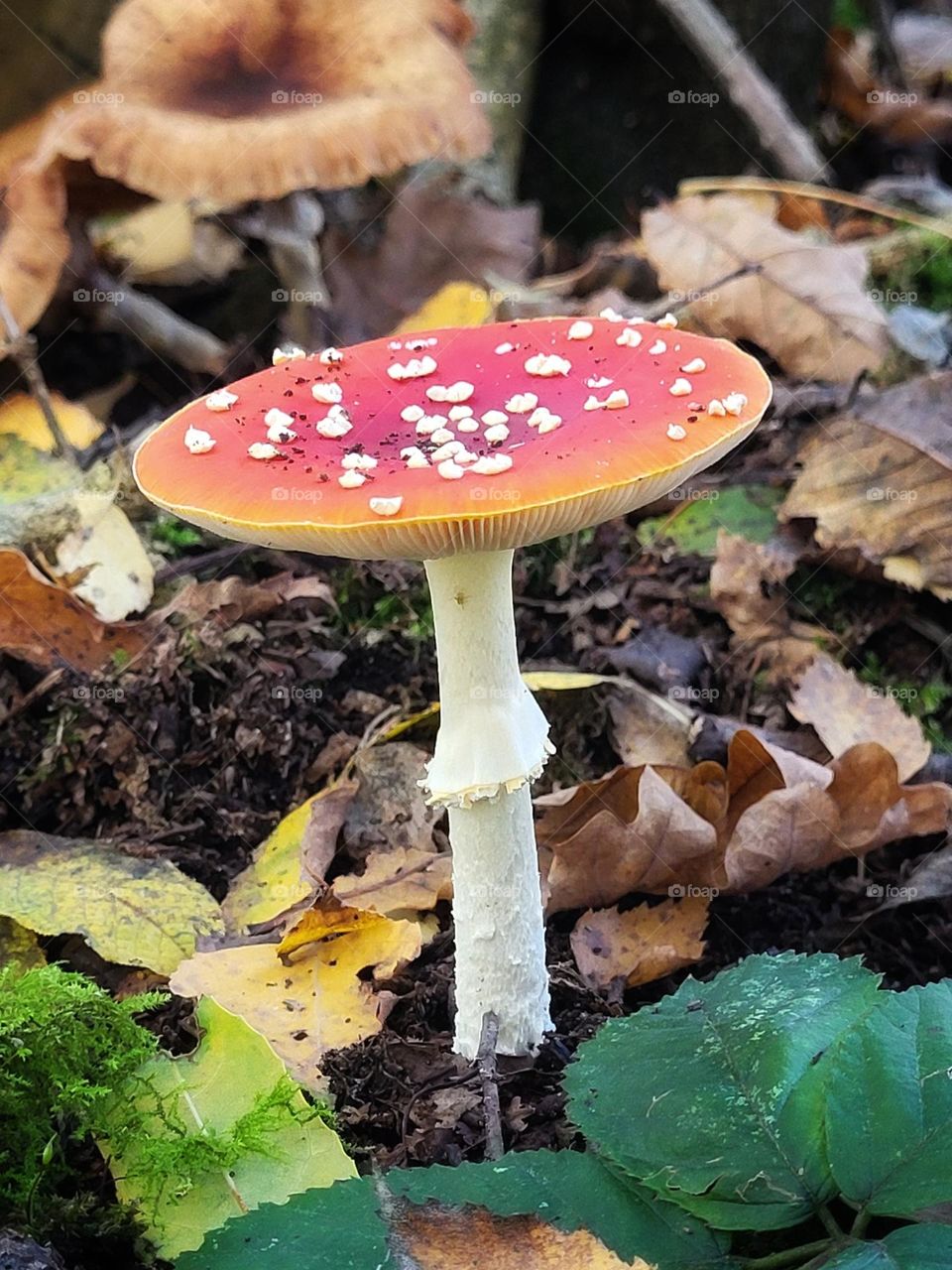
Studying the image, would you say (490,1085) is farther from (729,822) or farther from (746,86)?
(746,86)

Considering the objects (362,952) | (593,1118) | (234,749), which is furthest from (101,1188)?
(234,749)

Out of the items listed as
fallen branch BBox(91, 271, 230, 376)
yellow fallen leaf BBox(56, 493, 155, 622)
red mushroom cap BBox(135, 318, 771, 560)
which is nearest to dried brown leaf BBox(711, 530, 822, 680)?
red mushroom cap BBox(135, 318, 771, 560)

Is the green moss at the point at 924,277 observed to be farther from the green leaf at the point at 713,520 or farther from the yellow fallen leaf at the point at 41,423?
the yellow fallen leaf at the point at 41,423

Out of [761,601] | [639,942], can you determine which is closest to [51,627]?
[639,942]

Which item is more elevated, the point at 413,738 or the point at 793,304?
the point at 793,304

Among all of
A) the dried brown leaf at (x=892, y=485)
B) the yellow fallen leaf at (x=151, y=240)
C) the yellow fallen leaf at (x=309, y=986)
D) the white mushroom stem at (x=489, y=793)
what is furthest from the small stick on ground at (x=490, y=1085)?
the yellow fallen leaf at (x=151, y=240)

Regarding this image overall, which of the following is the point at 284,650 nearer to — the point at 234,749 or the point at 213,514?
the point at 234,749

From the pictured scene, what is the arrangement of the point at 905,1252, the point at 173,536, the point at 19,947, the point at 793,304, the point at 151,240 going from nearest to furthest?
the point at 905,1252 → the point at 19,947 → the point at 173,536 → the point at 793,304 → the point at 151,240
